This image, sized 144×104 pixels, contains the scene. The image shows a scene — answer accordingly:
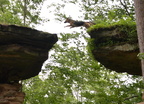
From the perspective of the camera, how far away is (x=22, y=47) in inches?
335

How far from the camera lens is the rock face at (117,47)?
725 centimetres

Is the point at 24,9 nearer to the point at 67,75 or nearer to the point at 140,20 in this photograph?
the point at 67,75

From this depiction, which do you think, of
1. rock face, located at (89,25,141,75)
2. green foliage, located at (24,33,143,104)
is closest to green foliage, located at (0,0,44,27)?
green foliage, located at (24,33,143,104)

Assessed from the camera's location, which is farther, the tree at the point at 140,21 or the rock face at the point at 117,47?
the rock face at the point at 117,47

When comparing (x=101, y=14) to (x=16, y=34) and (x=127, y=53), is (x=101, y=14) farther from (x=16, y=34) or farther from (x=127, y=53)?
(x=16, y=34)

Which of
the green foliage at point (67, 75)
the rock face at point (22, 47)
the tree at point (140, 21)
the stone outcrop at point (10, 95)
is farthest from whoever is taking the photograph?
the green foliage at point (67, 75)

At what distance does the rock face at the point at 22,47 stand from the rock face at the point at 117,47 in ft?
7.22

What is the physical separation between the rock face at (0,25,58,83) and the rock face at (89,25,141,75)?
2202 mm

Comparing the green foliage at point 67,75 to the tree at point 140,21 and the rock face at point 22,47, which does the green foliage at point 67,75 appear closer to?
the rock face at point 22,47

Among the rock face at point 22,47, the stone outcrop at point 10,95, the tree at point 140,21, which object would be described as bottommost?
the stone outcrop at point 10,95

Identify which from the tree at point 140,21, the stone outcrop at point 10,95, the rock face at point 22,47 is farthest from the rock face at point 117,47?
the stone outcrop at point 10,95

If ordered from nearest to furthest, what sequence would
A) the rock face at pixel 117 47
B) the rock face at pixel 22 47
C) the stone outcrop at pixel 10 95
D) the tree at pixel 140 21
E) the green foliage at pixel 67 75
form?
the tree at pixel 140 21
the rock face at pixel 117 47
the rock face at pixel 22 47
the stone outcrop at pixel 10 95
the green foliage at pixel 67 75

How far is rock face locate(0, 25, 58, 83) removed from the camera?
8289 mm

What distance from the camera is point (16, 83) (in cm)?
1047
